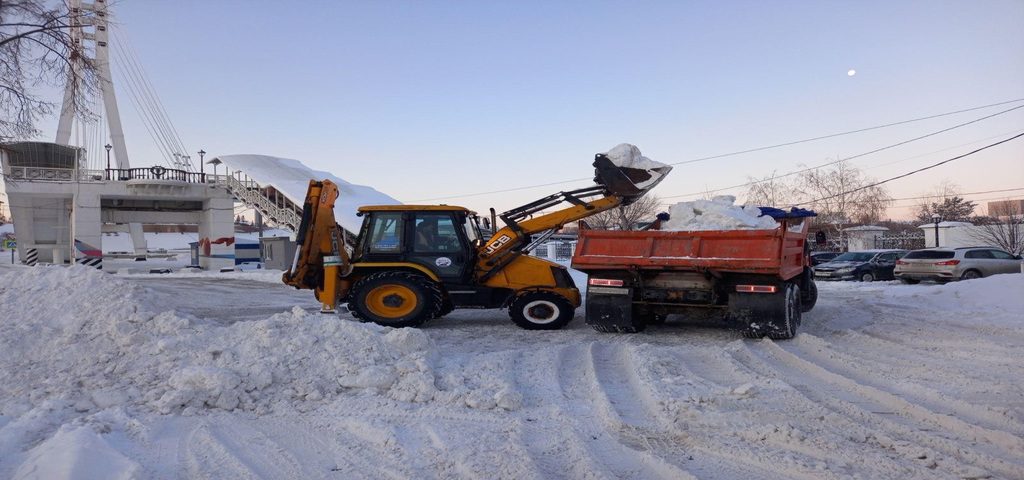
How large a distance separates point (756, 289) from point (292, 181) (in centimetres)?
3185

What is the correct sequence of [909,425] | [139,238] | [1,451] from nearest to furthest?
[1,451] < [909,425] < [139,238]

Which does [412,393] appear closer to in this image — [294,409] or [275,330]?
[294,409]

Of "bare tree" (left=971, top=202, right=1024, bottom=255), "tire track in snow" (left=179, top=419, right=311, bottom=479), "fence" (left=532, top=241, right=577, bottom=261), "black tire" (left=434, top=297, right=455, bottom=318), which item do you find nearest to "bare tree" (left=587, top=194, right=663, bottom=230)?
"fence" (left=532, top=241, right=577, bottom=261)

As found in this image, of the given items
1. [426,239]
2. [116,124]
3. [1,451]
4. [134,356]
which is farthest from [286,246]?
[1,451]

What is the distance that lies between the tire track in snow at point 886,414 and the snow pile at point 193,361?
2965 mm

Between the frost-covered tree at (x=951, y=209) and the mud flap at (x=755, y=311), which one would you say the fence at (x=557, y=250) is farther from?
the frost-covered tree at (x=951, y=209)

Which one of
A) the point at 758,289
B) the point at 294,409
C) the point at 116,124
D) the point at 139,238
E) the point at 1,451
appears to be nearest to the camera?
the point at 1,451

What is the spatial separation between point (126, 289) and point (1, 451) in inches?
217

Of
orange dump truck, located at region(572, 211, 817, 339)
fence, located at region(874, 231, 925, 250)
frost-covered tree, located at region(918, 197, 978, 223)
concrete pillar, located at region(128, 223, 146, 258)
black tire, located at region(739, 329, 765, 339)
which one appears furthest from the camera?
frost-covered tree, located at region(918, 197, 978, 223)

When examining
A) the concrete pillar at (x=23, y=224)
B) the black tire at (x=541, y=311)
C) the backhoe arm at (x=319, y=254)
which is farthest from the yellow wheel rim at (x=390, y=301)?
the concrete pillar at (x=23, y=224)

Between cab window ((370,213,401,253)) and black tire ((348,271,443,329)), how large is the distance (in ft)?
1.45

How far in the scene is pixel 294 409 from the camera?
586 cm

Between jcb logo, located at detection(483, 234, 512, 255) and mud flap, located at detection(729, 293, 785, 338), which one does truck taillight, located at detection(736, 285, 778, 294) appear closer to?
mud flap, located at detection(729, 293, 785, 338)

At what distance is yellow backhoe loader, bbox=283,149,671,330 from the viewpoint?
428 inches
